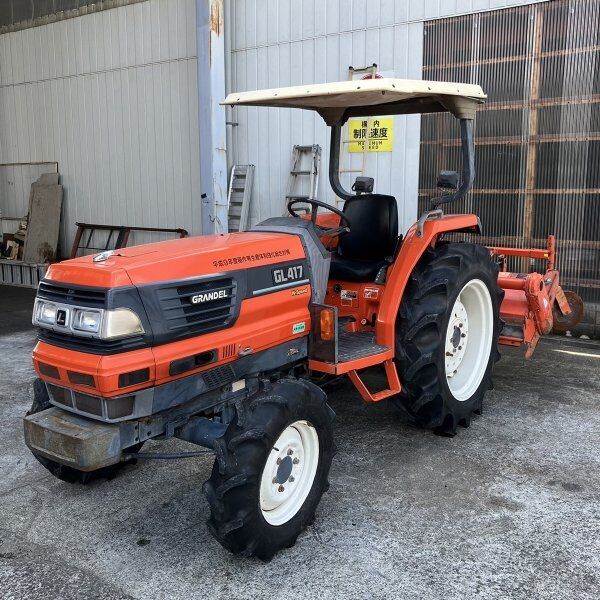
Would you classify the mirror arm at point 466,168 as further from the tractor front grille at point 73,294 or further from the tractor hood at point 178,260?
the tractor front grille at point 73,294

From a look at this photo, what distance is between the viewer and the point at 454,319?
155 inches

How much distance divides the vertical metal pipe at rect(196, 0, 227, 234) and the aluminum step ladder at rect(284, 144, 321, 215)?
0.83 meters

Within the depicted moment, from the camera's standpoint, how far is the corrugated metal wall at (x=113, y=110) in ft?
28.2

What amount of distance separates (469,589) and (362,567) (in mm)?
423

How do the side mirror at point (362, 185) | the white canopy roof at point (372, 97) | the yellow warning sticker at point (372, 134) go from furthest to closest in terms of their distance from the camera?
the yellow warning sticker at point (372, 134) → the side mirror at point (362, 185) → the white canopy roof at point (372, 97)

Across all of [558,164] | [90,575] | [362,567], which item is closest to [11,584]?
[90,575]

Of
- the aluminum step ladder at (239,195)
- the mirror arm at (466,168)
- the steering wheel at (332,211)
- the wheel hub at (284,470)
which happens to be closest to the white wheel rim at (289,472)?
the wheel hub at (284,470)

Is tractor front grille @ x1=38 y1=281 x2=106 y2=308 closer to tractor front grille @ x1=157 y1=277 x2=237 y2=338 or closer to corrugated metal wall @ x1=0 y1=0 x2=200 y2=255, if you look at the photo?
tractor front grille @ x1=157 y1=277 x2=237 y2=338

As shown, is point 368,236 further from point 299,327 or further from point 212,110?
point 212,110

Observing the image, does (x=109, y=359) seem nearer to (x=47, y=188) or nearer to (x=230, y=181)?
(x=230, y=181)

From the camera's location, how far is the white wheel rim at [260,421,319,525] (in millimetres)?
2700

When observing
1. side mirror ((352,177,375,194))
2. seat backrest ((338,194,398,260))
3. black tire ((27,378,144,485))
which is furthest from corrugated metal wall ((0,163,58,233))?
black tire ((27,378,144,485))

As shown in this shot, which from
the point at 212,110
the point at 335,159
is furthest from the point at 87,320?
the point at 212,110

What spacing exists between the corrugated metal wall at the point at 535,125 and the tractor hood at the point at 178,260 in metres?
3.66
